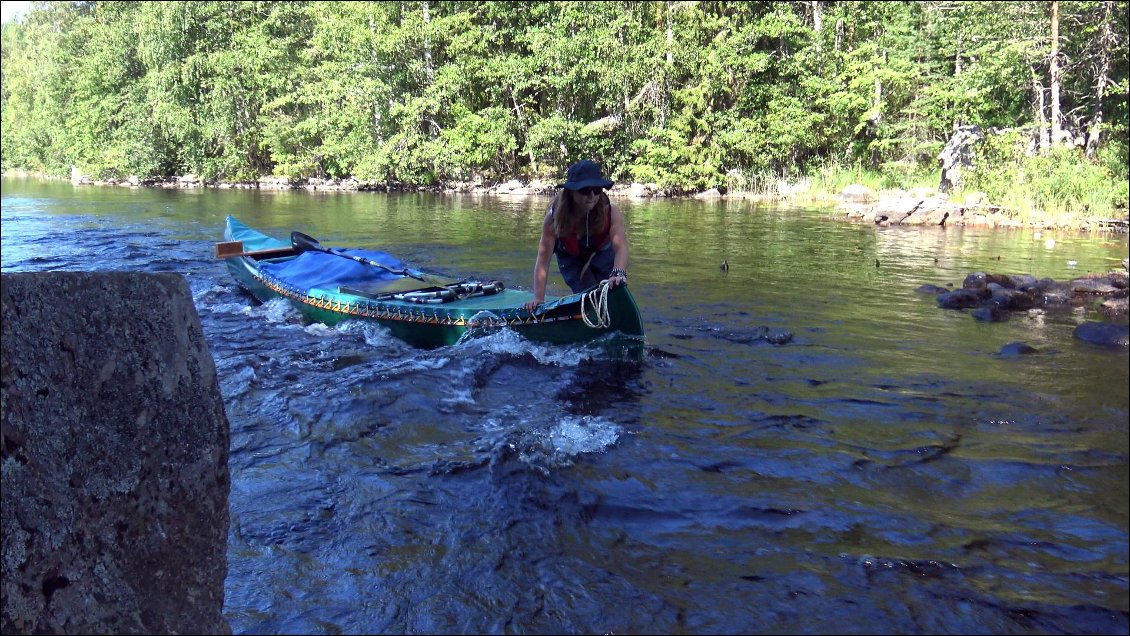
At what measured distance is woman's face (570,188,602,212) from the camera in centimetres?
624

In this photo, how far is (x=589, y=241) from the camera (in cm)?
687

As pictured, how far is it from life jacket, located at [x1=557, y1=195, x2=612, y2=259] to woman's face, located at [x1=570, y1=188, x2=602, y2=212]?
0.22 m

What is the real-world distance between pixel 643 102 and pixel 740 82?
372 cm

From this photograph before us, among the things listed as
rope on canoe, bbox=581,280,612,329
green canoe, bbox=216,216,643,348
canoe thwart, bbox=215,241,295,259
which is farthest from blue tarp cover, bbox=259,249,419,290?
rope on canoe, bbox=581,280,612,329

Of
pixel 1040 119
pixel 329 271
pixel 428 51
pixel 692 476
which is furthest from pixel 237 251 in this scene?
pixel 428 51

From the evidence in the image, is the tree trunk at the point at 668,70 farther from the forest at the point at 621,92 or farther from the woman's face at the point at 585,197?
the woman's face at the point at 585,197

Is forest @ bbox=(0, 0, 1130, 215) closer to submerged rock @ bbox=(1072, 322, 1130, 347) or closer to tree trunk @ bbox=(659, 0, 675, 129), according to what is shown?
tree trunk @ bbox=(659, 0, 675, 129)

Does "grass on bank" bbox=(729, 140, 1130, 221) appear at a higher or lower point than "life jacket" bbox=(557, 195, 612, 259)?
higher

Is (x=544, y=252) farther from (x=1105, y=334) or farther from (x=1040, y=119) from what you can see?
(x=1040, y=119)

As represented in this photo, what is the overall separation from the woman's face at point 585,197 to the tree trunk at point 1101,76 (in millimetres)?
19241

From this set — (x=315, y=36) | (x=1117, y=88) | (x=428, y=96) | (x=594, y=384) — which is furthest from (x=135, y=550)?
(x=315, y=36)

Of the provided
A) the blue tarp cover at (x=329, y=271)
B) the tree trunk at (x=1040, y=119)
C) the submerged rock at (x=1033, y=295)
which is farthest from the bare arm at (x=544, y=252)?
the tree trunk at (x=1040, y=119)

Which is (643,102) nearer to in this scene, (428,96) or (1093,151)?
(428,96)

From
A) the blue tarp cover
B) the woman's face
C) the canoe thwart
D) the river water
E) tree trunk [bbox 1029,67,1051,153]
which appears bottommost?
the river water
